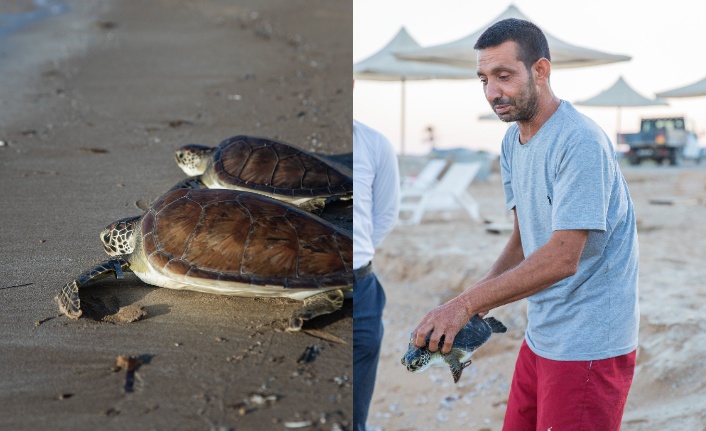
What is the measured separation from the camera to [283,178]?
368 cm

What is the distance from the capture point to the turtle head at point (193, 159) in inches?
167

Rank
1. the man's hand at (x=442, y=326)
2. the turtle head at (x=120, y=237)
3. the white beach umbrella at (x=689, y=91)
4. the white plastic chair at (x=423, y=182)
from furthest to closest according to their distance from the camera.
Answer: the white beach umbrella at (x=689, y=91)
the white plastic chair at (x=423, y=182)
the turtle head at (x=120, y=237)
the man's hand at (x=442, y=326)

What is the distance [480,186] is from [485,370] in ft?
30.0

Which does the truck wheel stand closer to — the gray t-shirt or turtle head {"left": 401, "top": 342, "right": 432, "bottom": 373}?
the gray t-shirt

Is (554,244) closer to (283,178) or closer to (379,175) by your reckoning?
(379,175)

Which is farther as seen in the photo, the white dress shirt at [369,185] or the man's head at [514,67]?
the white dress shirt at [369,185]

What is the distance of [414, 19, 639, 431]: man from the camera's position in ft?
4.27

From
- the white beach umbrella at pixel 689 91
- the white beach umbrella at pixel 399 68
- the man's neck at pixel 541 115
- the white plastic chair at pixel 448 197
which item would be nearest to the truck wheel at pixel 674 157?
the white beach umbrella at pixel 689 91

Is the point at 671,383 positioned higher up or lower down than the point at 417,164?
higher up

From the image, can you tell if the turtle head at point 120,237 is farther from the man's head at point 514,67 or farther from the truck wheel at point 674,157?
the truck wheel at point 674,157

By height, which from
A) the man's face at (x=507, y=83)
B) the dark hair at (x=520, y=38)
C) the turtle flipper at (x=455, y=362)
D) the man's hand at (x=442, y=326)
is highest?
the dark hair at (x=520, y=38)

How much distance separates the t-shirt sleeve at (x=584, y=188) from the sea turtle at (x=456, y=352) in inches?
10.4

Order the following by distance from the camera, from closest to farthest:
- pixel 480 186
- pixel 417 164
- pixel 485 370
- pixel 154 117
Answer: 1. pixel 485 370
2. pixel 154 117
3. pixel 480 186
4. pixel 417 164

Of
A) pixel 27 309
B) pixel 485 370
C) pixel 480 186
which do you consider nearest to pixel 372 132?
pixel 27 309
